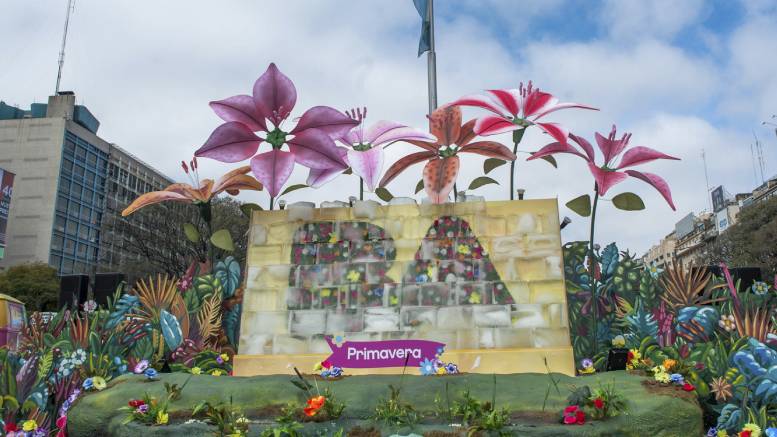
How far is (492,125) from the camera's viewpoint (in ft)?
16.8

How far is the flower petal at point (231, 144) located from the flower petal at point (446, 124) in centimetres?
151

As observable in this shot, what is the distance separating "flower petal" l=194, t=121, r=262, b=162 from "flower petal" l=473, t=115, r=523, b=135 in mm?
1872

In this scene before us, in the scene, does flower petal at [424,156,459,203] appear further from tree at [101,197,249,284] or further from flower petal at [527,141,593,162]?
tree at [101,197,249,284]

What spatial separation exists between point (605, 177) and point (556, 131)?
545mm

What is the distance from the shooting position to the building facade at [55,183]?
5044cm

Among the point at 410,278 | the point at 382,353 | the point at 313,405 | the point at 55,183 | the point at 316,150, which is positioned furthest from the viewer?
the point at 55,183

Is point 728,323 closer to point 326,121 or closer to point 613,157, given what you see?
point 613,157

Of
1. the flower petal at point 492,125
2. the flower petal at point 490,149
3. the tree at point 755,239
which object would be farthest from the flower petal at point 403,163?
the tree at point 755,239

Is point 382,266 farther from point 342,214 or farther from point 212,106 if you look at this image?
point 212,106

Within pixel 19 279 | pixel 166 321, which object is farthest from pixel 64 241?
pixel 166 321

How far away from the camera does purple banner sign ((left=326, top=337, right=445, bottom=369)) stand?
4527mm

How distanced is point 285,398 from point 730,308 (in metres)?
3.42

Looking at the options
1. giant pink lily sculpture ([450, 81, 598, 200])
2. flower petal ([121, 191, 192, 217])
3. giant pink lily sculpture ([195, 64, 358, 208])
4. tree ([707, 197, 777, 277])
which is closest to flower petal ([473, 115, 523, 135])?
giant pink lily sculpture ([450, 81, 598, 200])

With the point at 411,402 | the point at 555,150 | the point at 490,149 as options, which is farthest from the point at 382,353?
the point at 555,150
